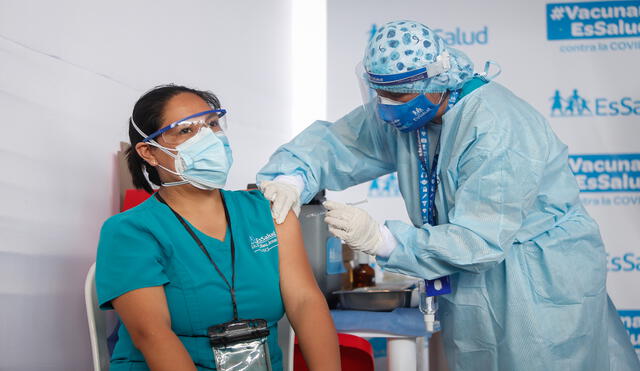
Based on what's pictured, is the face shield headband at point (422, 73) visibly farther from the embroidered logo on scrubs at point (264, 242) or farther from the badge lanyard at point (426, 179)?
the embroidered logo on scrubs at point (264, 242)

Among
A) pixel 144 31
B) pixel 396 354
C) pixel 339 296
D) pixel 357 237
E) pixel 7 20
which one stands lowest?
pixel 396 354

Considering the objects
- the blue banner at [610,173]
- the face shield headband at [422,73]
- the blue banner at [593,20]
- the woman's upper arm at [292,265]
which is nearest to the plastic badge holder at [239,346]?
the woman's upper arm at [292,265]

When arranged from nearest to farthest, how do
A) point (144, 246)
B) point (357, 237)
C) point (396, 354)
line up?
point (144, 246) → point (357, 237) → point (396, 354)

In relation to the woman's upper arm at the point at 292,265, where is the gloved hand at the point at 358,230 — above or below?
above

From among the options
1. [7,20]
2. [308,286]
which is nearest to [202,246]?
[308,286]

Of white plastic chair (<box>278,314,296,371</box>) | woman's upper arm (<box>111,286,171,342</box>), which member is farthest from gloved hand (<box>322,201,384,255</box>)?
woman's upper arm (<box>111,286,171,342</box>)

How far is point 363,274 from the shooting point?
262 centimetres

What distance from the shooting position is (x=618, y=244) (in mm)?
3285

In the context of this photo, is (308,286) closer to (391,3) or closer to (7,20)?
(7,20)

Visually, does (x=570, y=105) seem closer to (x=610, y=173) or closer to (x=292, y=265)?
(x=610, y=173)

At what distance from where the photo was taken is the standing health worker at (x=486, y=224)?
1457mm

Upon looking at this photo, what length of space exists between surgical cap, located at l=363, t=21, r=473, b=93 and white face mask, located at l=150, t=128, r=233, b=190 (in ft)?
1.50

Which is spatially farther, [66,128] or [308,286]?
[66,128]

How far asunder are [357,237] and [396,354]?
1.82 ft
